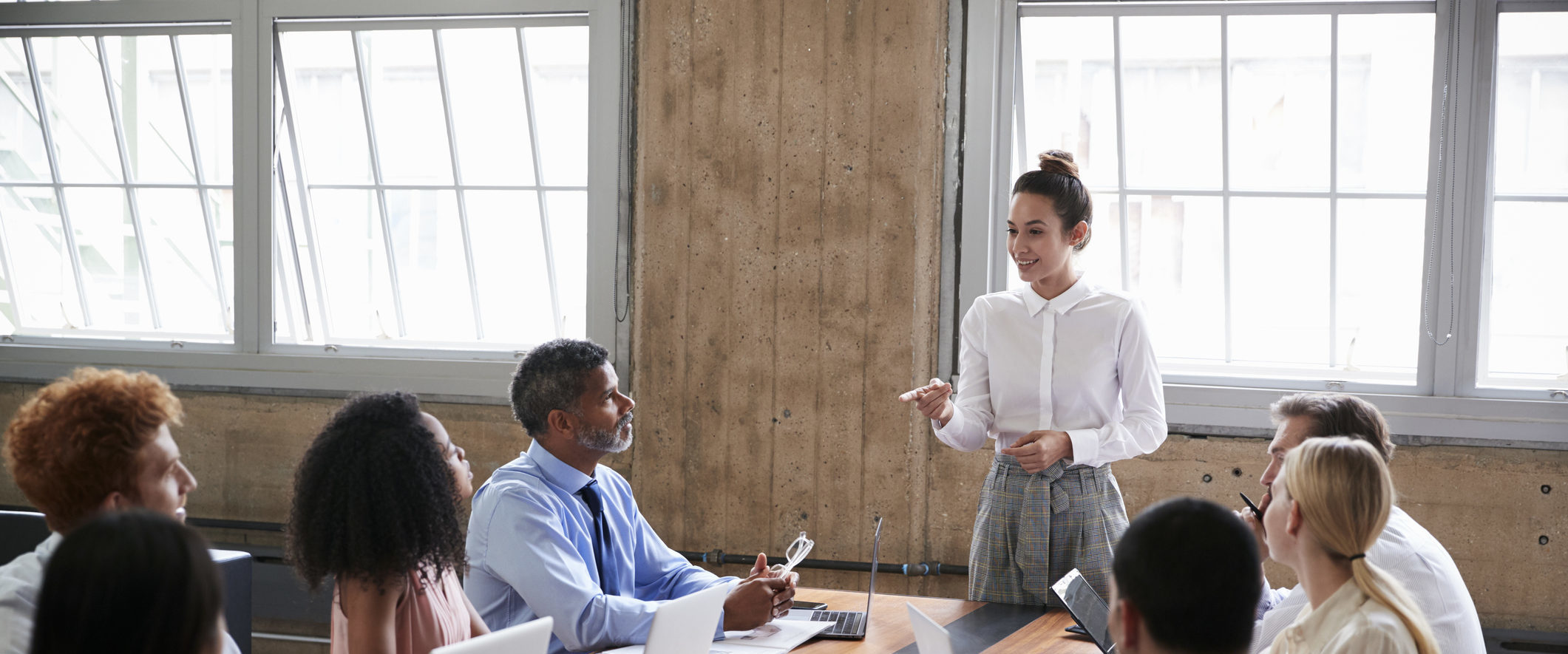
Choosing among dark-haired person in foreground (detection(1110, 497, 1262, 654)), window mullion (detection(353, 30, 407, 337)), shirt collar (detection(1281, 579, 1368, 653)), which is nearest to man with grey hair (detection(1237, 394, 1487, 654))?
shirt collar (detection(1281, 579, 1368, 653))

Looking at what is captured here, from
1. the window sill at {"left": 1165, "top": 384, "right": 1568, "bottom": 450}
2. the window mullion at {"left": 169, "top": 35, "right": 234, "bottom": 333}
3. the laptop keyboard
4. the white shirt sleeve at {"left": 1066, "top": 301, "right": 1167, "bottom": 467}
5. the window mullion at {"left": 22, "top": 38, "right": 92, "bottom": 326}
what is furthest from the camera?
the window mullion at {"left": 22, "top": 38, "right": 92, "bottom": 326}

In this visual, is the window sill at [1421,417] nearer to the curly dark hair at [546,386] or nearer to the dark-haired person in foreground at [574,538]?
the dark-haired person in foreground at [574,538]

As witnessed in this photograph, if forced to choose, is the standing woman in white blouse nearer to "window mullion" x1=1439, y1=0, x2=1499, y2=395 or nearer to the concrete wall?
the concrete wall

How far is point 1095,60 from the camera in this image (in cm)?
389

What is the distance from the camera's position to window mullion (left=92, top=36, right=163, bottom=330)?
472 centimetres

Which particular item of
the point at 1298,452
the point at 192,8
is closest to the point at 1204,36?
the point at 1298,452

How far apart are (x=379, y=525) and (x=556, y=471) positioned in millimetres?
720

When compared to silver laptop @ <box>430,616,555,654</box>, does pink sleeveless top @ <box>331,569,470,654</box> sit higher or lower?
lower

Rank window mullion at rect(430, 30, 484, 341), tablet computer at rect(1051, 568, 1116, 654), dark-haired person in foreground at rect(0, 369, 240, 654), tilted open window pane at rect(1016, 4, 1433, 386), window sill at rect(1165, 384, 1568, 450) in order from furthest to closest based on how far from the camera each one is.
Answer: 1. window mullion at rect(430, 30, 484, 341)
2. tilted open window pane at rect(1016, 4, 1433, 386)
3. window sill at rect(1165, 384, 1568, 450)
4. tablet computer at rect(1051, 568, 1116, 654)
5. dark-haired person in foreground at rect(0, 369, 240, 654)

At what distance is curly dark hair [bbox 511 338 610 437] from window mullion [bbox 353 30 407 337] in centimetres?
237

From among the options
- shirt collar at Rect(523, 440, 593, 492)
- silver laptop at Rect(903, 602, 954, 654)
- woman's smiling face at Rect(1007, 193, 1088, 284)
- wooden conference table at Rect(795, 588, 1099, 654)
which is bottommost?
wooden conference table at Rect(795, 588, 1099, 654)

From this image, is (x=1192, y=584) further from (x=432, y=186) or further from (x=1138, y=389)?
(x=432, y=186)

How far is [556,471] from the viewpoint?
234 cm

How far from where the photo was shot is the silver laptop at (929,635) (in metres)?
1.61
